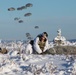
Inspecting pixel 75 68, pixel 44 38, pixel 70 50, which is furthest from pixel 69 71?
pixel 70 50

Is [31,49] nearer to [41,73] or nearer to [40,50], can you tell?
[40,50]

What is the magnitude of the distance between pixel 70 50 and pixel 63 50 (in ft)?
1.02

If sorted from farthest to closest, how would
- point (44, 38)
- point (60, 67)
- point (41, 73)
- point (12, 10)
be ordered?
point (12, 10) < point (44, 38) < point (60, 67) < point (41, 73)

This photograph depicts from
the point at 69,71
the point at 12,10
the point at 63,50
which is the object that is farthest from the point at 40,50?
the point at 69,71

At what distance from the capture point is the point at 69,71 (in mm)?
8805

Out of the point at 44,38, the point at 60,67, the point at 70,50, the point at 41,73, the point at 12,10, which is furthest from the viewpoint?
the point at 12,10

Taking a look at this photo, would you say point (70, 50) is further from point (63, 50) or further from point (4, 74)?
point (4, 74)

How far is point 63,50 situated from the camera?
1856 cm

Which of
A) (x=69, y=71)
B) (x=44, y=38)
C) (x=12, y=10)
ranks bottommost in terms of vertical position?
(x=69, y=71)

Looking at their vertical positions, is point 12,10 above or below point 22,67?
above

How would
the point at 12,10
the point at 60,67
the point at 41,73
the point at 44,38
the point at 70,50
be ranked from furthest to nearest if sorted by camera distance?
the point at 12,10, the point at 70,50, the point at 44,38, the point at 60,67, the point at 41,73

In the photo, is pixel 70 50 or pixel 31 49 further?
pixel 70 50

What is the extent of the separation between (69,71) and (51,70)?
376 millimetres

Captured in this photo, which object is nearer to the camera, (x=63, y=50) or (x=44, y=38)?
(x=44, y=38)
